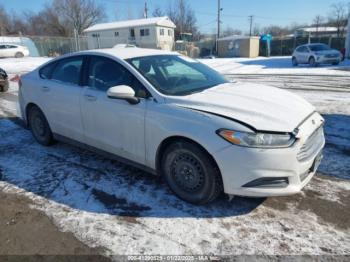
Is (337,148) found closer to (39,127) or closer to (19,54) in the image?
(39,127)

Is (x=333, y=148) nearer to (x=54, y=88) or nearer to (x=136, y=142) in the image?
(x=136, y=142)

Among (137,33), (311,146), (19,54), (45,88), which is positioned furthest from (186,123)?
(137,33)

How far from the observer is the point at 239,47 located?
38.2 metres

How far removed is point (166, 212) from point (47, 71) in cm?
332

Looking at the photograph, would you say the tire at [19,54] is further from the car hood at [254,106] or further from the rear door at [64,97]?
the car hood at [254,106]

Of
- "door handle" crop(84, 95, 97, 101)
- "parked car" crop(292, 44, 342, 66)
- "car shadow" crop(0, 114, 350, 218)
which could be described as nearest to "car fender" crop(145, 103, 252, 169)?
"car shadow" crop(0, 114, 350, 218)

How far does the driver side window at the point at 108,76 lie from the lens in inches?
144

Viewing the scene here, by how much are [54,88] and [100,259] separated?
3.01 metres

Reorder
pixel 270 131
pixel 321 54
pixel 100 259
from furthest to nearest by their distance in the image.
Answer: pixel 321 54, pixel 270 131, pixel 100 259

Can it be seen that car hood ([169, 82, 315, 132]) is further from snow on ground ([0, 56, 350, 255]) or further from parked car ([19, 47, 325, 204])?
snow on ground ([0, 56, 350, 255])

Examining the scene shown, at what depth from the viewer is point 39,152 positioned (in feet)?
16.8

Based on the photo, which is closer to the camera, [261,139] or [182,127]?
[261,139]

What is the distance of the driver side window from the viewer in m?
3.65

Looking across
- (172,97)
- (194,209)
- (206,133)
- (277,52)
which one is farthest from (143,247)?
(277,52)
